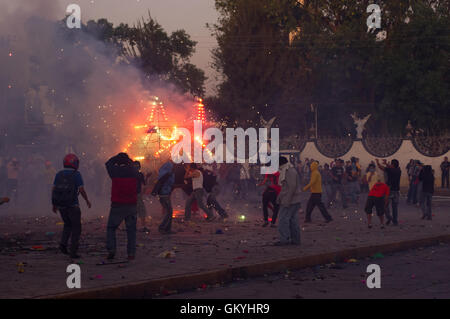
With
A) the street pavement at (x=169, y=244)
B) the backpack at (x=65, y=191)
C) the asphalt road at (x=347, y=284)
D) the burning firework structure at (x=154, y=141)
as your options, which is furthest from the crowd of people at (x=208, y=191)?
the asphalt road at (x=347, y=284)

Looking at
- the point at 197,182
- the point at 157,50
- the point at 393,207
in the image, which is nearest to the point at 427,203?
the point at 393,207

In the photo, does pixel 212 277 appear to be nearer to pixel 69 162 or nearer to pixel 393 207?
pixel 69 162

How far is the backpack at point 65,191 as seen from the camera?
11.3m

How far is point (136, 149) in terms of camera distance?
1104 inches

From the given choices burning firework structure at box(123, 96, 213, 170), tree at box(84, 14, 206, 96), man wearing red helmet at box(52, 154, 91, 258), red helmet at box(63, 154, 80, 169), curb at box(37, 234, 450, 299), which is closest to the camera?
curb at box(37, 234, 450, 299)

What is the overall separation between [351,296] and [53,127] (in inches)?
1440

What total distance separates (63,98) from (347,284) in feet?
98.4

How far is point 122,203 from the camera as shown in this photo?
36.6 feet

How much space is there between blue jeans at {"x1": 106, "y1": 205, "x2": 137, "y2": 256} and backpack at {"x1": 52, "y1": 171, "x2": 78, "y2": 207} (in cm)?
75

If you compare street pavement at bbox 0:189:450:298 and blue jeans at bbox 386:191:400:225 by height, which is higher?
blue jeans at bbox 386:191:400:225

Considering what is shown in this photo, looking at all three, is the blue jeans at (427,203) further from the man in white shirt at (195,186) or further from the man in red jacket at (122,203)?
the man in red jacket at (122,203)

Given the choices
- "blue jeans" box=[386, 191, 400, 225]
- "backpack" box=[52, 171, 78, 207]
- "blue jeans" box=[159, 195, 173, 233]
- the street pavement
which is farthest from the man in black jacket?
"backpack" box=[52, 171, 78, 207]

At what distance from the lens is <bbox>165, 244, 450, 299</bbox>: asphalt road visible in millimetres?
8438

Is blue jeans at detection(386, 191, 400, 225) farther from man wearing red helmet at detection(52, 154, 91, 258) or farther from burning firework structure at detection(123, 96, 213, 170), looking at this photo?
burning firework structure at detection(123, 96, 213, 170)
